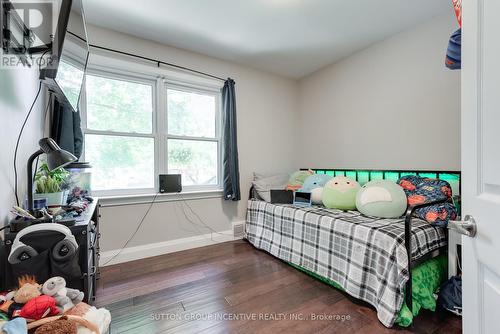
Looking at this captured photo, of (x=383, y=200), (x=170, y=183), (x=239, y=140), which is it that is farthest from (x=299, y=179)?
(x=170, y=183)

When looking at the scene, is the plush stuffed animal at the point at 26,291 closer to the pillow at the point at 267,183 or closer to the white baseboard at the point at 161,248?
the white baseboard at the point at 161,248

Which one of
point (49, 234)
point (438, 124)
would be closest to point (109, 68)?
point (49, 234)

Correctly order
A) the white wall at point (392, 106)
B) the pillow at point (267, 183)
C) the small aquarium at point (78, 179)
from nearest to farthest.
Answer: the small aquarium at point (78, 179)
the white wall at point (392, 106)
the pillow at point (267, 183)

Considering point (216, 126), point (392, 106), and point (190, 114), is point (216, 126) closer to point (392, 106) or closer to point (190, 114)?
point (190, 114)

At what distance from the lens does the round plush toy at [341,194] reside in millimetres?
2076

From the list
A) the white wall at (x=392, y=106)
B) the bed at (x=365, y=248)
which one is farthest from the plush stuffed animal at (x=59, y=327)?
the white wall at (x=392, y=106)

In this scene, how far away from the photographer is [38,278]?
2.52ft

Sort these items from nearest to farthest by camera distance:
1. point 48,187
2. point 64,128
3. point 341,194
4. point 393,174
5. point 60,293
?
point 60,293, point 48,187, point 64,128, point 341,194, point 393,174

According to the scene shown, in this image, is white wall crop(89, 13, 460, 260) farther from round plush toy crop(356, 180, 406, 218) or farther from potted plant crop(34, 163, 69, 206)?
potted plant crop(34, 163, 69, 206)

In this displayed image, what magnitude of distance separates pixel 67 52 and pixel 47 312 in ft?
3.87

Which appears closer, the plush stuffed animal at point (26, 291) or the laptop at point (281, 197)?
the plush stuffed animal at point (26, 291)

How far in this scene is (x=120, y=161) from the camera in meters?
2.35

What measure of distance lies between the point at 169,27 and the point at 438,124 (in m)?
2.75

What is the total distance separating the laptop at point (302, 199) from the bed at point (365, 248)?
0.15 m
